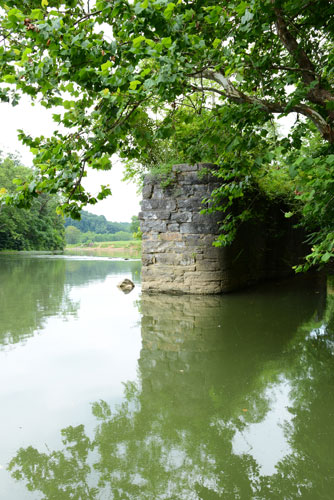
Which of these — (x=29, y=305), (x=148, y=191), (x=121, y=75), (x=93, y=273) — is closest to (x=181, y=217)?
(x=148, y=191)

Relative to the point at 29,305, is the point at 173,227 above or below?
above

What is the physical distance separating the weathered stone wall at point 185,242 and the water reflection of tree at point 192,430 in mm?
2743

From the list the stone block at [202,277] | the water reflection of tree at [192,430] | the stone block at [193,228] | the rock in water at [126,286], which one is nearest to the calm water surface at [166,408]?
the water reflection of tree at [192,430]

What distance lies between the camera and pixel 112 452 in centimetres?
191

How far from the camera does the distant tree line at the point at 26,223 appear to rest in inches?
1337

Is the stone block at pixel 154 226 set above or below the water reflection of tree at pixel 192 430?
above

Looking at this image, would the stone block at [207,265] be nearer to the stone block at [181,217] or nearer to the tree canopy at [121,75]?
the stone block at [181,217]

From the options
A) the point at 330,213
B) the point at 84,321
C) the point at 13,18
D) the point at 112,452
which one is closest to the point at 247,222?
the point at 330,213

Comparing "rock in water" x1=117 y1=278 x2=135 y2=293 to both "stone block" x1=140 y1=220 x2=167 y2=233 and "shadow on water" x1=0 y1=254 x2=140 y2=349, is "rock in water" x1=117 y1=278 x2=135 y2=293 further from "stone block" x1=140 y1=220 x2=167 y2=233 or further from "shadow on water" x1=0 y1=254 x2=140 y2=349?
"stone block" x1=140 y1=220 x2=167 y2=233

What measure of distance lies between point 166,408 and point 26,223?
38615 mm

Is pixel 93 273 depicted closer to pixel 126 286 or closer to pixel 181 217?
pixel 126 286

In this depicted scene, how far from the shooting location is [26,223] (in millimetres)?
37844

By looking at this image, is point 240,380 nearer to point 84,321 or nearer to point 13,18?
point 84,321

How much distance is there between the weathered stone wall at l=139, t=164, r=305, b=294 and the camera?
681 centimetres
